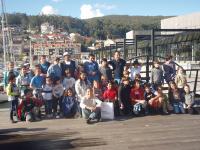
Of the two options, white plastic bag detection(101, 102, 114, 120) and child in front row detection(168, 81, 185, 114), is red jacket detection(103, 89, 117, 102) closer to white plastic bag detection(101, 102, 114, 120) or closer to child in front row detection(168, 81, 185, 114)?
white plastic bag detection(101, 102, 114, 120)

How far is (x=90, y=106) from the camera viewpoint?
10.6 metres

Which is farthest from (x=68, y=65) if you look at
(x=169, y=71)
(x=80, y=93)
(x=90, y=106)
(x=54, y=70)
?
(x=169, y=71)

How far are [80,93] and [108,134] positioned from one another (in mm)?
2456

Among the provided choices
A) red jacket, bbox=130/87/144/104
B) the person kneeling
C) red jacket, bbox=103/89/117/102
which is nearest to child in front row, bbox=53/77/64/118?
the person kneeling

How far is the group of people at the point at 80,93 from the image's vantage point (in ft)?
35.6

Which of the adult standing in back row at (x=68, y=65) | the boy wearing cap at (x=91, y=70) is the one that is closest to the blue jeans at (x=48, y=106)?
the adult standing in back row at (x=68, y=65)

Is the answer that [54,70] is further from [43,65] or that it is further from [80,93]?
[80,93]

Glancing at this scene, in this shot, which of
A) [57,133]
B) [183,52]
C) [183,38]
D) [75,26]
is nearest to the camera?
[57,133]

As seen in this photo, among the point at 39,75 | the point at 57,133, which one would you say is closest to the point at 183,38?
the point at 39,75

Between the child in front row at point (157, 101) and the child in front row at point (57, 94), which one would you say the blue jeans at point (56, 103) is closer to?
the child in front row at point (57, 94)

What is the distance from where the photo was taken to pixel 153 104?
11.3 meters

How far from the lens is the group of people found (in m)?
10.9

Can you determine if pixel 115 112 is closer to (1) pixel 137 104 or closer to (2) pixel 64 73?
(1) pixel 137 104

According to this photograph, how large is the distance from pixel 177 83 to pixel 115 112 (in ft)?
7.18
